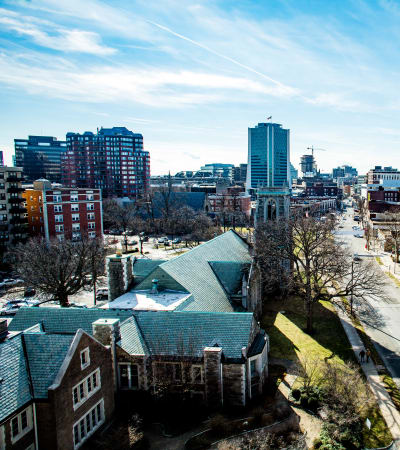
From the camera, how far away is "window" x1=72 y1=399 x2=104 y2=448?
20.5 meters

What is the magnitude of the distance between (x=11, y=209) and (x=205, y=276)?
54162 millimetres

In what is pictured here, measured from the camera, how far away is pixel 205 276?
3669cm

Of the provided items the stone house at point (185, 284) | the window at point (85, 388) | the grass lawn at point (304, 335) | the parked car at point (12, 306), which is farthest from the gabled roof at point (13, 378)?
the parked car at point (12, 306)

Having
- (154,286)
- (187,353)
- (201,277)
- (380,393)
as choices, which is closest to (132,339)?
(187,353)

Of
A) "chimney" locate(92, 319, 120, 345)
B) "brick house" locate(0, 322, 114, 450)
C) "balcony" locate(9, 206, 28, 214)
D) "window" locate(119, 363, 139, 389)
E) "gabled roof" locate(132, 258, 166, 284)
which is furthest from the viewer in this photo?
"balcony" locate(9, 206, 28, 214)

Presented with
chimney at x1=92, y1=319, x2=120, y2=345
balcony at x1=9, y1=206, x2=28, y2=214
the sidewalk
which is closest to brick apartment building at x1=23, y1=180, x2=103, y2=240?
balcony at x1=9, y1=206, x2=28, y2=214

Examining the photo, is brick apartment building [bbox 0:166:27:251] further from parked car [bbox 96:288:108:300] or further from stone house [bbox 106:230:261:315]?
stone house [bbox 106:230:261:315]

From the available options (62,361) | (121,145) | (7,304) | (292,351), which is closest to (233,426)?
(62,361)

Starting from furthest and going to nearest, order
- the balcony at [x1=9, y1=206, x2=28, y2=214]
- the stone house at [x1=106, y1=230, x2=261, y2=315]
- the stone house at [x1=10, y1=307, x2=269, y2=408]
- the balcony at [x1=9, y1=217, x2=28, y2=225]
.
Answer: the balcony at [x1=9, y1=206, x2=28, y2=214]
the balcony at [x1=9, y1=217, x2=28, y2=225]
the stone house at [x1=106, y1=230, x2=261, y2=315]
the stone house at [x1=10, y1=307, x2=269, y2=408]

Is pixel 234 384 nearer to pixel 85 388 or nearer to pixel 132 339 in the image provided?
pixel 132 339

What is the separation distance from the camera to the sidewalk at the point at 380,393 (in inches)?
955

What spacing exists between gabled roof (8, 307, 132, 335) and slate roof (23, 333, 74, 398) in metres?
6.15

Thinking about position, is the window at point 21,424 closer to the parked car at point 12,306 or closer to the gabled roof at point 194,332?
the gabled roof at point 194,332

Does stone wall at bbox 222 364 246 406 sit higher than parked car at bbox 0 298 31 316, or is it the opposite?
stone wall at bbox 222 364 246 406
